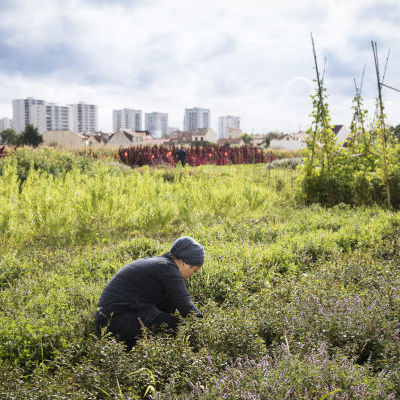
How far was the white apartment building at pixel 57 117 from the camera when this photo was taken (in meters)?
175

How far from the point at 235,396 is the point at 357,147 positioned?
8.31m

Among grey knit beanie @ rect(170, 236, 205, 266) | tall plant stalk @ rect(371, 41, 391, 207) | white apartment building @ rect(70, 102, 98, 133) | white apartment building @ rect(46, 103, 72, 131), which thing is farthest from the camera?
white apartment building @ rect(70, 102, 98, 133)

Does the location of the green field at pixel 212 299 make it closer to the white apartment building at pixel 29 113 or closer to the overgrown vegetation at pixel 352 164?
the overgrown vegetation at pixel 352 164

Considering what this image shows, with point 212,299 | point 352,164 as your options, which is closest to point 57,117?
point 352,164

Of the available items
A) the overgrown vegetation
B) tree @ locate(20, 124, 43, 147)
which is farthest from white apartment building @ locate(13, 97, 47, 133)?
the overgrown vegetation

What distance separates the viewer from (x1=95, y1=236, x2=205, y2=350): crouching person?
3.14 meters

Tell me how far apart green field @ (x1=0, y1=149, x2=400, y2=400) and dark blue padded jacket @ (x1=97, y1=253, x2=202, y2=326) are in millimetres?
253

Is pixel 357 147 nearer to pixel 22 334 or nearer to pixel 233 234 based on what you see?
pixel 233 234

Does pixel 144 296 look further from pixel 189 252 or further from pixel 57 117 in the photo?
pixel 57 117

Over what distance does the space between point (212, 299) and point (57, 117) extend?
619 ft

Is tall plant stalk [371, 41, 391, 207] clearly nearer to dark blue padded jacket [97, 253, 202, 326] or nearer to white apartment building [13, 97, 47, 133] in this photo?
dark blue padded jacket [97, 253, 202, 326]

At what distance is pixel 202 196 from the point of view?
8000 millimetres

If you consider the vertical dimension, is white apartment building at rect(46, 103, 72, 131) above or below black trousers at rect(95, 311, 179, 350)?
above

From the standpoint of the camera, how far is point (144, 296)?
3.27 meters
